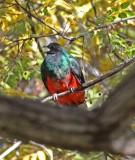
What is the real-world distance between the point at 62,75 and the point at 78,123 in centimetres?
400

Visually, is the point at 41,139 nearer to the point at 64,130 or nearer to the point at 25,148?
the point at 64,130

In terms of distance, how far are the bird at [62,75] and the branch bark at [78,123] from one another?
3738 mm

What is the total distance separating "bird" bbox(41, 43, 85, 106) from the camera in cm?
561

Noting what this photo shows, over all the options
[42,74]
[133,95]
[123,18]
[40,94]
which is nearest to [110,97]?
[133,95]

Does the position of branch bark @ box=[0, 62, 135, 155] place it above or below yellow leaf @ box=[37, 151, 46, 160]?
above

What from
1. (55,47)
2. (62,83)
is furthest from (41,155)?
(55,47)

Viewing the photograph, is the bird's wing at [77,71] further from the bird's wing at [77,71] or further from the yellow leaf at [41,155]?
the yellow leaf at [41,155]

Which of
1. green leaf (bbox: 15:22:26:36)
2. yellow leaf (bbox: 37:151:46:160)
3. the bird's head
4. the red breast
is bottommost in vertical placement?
yellow leaf (bbox: 37:151:46:160)

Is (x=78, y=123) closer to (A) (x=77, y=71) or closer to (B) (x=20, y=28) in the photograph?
(B) (x=20, y=28)

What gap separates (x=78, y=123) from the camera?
170 cm

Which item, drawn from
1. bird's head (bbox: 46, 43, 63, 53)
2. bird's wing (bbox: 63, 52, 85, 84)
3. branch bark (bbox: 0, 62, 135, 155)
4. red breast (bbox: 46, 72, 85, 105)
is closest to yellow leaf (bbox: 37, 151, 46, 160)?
red breast (bbox: 46, 72, 85, 105)

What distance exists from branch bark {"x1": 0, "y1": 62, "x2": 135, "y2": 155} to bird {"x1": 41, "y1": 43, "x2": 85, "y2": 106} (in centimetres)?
374

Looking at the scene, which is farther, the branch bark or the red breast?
the red breast

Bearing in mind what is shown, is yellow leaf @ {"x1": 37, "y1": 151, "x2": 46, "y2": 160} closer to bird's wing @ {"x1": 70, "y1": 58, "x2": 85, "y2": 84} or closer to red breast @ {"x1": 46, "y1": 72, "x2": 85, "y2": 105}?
red breast @ {"x1": 46, "y1": 72, "x2": 85, "y2": 105}
